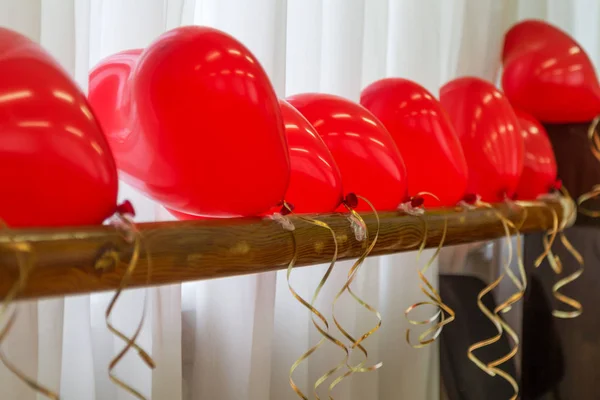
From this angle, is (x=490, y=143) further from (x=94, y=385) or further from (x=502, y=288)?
(x=94, y=385)

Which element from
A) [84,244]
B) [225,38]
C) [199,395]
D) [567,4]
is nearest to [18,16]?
[225,38]

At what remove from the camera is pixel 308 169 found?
2.54ft

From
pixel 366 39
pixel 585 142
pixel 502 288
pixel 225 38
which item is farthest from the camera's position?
pixel 502 288

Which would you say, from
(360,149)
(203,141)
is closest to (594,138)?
(360,149)

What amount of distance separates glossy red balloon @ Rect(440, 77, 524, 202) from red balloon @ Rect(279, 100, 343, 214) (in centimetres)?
40

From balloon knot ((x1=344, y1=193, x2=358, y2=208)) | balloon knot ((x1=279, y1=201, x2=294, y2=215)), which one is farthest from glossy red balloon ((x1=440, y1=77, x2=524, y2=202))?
balloon knot ((x1=279, y1=201, x2=294, y2=215))

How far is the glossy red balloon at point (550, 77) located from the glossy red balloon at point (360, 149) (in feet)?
1.90

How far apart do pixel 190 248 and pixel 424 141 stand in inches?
19.6

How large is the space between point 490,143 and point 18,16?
753 millimetres

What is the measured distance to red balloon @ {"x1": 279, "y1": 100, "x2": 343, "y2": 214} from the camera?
775 millimetres

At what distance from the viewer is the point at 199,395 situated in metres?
1.04

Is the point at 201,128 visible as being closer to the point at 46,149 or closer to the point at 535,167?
the point at 46,149

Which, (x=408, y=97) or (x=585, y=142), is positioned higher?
(x=408, y=97)

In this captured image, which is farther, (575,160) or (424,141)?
(575,160)
